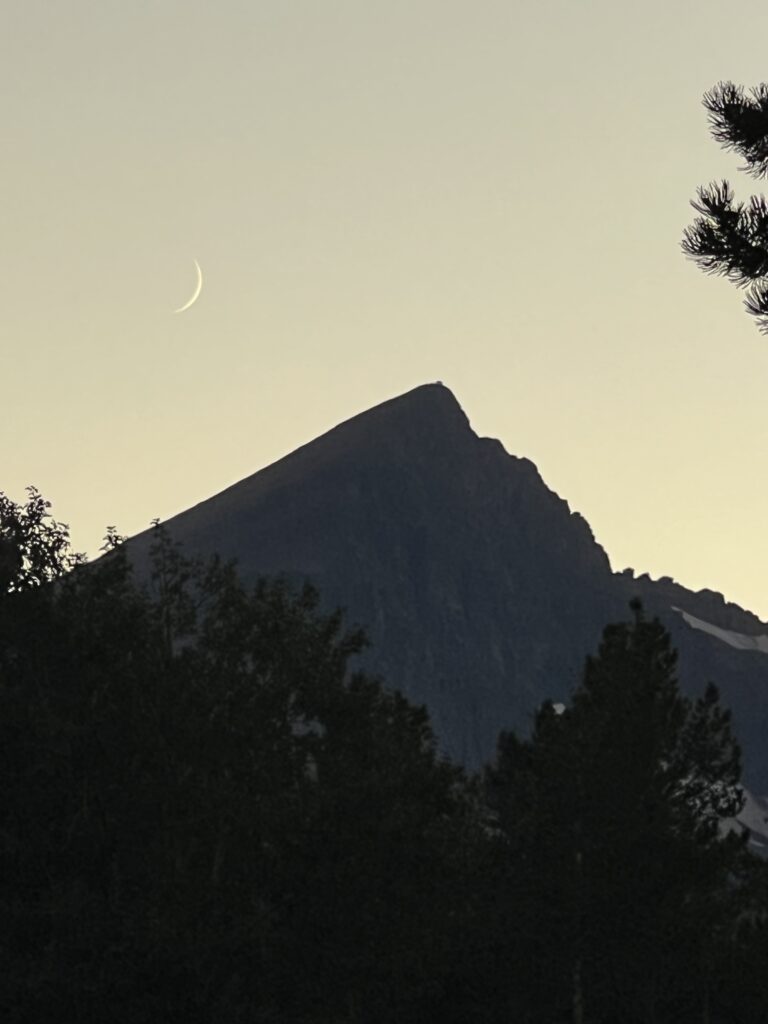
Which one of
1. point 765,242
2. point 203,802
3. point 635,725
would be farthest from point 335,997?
point 765,242

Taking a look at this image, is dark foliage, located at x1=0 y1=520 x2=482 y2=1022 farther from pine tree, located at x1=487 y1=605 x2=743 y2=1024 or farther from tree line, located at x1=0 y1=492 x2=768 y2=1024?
pine tree, located at x1=487 y1=605 x2=743 y2=1024

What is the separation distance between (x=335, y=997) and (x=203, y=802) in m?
7.36

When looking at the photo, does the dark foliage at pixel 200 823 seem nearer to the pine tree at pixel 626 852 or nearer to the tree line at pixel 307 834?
the tree line at pixel 307 834

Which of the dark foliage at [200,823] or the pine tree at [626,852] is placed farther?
the pine tree at [626,852]

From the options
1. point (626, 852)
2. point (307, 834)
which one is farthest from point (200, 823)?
point (626, 852)

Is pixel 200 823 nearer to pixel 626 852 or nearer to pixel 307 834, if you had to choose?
pixel 307 834

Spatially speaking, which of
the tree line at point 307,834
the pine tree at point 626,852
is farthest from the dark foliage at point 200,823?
the pine tree at point 626,852

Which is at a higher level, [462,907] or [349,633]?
[349,633]

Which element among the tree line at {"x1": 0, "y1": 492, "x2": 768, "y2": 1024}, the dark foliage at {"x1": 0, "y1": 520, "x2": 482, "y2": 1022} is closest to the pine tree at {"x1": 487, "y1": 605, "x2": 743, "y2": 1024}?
the tree line at {"x1": 0, "y1": 492, "x2": 768, "y2": 1024}

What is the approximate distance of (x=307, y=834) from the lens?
178ft

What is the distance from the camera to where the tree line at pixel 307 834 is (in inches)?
1937

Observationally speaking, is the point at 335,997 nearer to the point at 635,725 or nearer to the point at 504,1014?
the point at 504,1014

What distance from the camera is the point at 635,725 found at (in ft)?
209

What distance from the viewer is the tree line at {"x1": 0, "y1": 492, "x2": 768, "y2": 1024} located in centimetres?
4919
